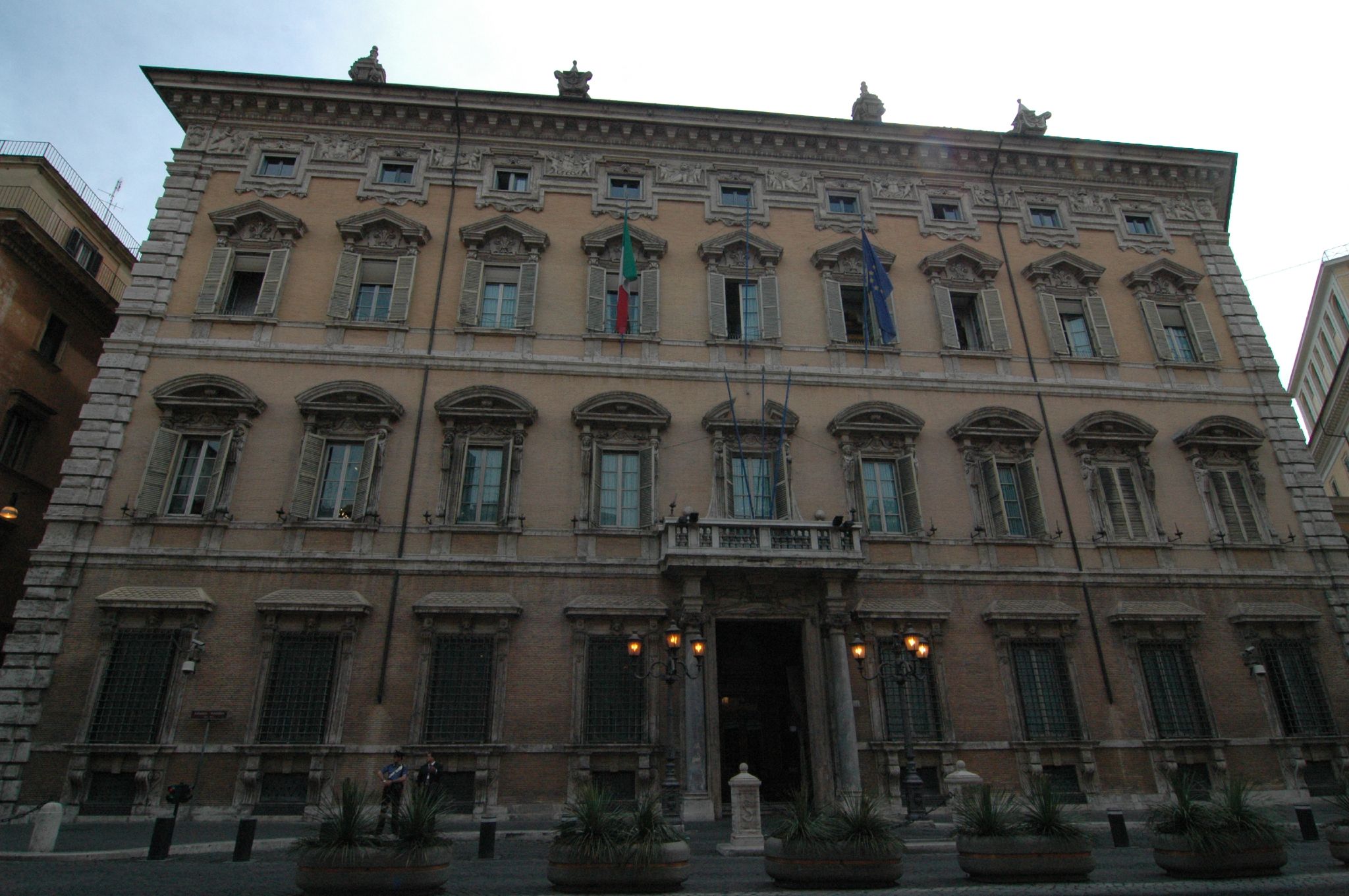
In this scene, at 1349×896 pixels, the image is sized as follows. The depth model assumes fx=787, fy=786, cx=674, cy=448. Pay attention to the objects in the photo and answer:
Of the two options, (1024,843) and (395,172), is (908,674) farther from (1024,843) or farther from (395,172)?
(395,172)

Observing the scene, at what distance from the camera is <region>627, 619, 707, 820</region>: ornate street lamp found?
1517cm

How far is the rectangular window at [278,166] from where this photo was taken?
2227cm

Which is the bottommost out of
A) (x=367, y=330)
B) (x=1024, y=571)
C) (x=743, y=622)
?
(x=743, y=622)

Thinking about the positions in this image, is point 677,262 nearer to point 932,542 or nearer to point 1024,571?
point 932,542

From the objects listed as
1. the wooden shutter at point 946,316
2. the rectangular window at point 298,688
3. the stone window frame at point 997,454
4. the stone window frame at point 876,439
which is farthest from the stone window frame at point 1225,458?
the rectangular window at point 298,688

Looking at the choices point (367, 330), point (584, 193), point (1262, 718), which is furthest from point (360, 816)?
point (1262, 718)

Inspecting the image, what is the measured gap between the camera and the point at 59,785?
50.6 ft

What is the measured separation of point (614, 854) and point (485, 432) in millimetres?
12344

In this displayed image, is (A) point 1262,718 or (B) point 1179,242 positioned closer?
(A) point 1262,718

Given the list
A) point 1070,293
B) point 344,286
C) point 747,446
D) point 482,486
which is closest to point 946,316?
point 1070,293

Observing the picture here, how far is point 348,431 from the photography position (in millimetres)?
18984

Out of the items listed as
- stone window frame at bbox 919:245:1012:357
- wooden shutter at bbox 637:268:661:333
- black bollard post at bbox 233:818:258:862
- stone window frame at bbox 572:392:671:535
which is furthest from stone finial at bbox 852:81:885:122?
black bollard post at bbox 233:818:258:862

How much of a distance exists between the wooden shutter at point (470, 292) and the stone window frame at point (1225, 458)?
1922 cm

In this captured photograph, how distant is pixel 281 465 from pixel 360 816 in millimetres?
11956
